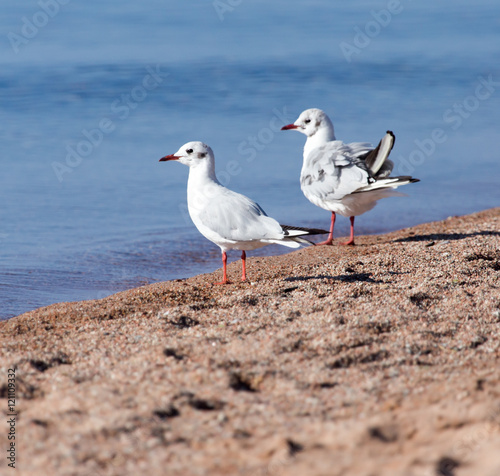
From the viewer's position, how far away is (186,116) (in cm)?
1553

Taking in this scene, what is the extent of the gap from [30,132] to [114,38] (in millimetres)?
12115

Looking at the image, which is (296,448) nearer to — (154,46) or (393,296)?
(393,296)

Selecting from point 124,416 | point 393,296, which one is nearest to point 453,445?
point 124,416
